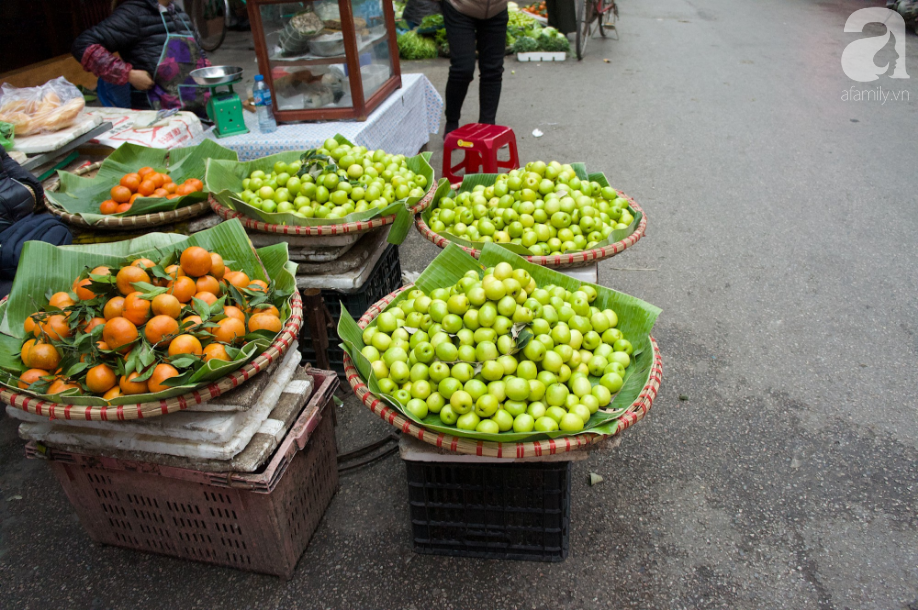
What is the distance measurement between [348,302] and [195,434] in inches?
47.6

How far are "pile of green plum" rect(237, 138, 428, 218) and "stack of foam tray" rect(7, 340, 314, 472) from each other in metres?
1.15

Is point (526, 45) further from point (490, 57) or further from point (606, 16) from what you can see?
point (490, 57)

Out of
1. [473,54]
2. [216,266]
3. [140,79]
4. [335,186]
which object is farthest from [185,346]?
[473,54]

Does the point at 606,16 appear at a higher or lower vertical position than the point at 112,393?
lower

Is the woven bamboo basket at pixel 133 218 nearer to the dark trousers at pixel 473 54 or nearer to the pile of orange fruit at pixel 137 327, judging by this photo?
the pile of orange fruit at pixel 137 327

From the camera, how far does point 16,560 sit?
2.35 metres

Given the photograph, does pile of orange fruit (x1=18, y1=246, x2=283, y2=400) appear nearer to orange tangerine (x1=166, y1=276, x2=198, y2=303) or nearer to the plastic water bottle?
orange tangerine (x1=166, y1=276, x2=198, y2=303)

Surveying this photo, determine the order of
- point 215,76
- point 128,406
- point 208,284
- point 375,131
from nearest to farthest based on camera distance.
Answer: point 128,406, point 208,284, point 215,76, point 375,131

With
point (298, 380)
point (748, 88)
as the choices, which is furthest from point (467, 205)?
point (748, 88)

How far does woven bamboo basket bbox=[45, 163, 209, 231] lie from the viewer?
301cm

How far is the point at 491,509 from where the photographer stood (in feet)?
7.20

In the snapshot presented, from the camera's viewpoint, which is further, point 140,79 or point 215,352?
point 140,79

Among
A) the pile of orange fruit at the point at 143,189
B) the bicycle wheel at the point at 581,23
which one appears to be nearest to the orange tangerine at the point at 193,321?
the pile of orange fruit at the point at 143,189

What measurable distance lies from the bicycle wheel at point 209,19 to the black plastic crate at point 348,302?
895cm
